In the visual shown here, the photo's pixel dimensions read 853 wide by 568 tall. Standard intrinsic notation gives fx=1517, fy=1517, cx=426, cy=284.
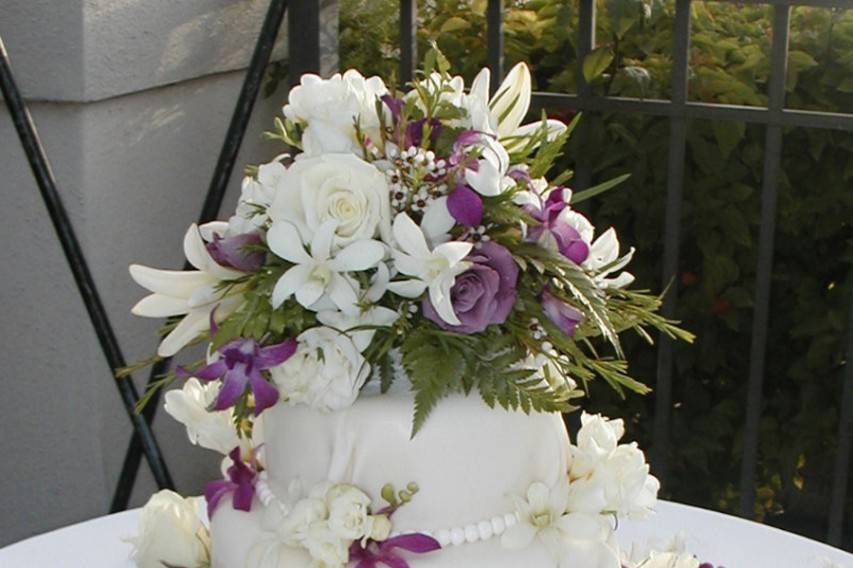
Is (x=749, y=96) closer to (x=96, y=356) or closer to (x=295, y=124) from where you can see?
(x=96, y=356)

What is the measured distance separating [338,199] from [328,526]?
259 millimetres

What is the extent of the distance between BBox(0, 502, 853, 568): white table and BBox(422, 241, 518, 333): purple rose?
1.79ft

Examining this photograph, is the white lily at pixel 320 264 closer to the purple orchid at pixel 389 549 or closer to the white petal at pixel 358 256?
the white petal at pixel 358 256

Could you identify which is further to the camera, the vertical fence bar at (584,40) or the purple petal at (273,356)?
the vertical fence bar at (584,40)

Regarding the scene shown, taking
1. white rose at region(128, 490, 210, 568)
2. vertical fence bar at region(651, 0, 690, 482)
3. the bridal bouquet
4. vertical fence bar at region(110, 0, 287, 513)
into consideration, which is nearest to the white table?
white rose at region(128, 490, 210, 568)

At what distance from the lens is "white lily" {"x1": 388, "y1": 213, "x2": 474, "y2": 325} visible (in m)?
1.16

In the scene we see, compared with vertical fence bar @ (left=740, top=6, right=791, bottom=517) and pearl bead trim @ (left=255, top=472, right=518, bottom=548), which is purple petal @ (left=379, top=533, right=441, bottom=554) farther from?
vertical fence bar @ (left=740, top=6, right=791, bottom=517)

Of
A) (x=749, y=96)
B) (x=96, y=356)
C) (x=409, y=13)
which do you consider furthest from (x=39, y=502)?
(x=749, y=96)

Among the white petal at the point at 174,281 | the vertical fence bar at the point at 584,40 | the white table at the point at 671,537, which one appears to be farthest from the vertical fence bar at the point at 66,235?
the white petal at the point at 174,281

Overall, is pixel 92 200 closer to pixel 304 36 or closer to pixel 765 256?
pixel 304 36

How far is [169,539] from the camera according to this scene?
4.68ft

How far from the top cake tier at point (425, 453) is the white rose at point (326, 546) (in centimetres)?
6

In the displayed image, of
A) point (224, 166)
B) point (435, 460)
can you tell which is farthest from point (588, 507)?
point (224, 166)

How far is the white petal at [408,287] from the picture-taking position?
3.86ft
